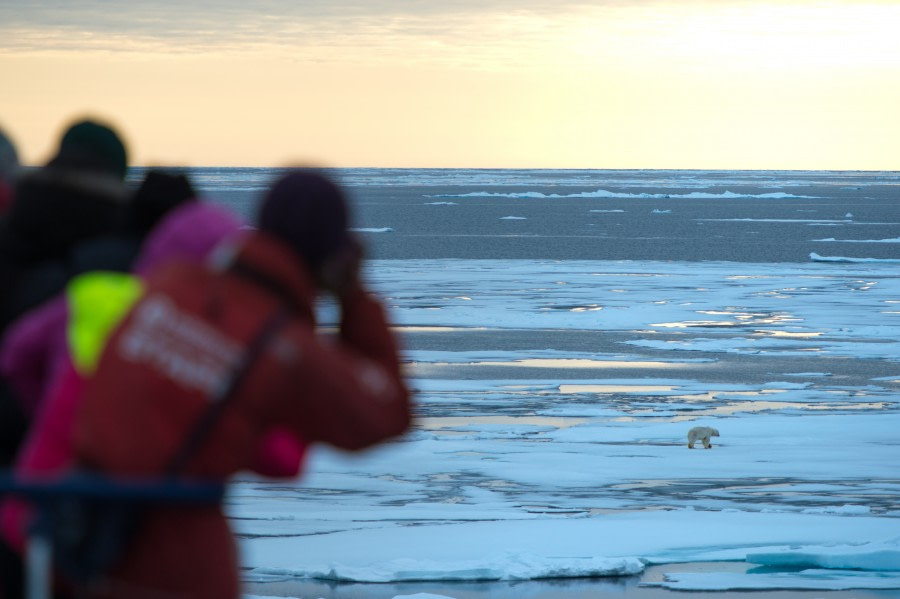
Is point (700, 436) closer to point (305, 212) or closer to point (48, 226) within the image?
point (48, 226)

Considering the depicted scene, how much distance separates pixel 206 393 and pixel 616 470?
593cm

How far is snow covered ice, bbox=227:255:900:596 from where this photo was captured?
5.87m

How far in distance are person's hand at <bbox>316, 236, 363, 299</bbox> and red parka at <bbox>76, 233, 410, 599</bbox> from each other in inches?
2.8

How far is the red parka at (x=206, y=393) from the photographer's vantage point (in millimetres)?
1966

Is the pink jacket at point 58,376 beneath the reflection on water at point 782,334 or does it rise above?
beneath

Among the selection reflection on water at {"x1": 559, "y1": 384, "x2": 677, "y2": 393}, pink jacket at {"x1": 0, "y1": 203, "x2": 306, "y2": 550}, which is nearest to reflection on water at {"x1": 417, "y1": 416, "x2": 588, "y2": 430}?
reflection on water at {"x1": 559, "y1": 384, "x2": 677, "y2": 393}

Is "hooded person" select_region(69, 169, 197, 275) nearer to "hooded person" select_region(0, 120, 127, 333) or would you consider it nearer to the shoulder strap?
"hooded person" select_region(0, 120, 127, 333)

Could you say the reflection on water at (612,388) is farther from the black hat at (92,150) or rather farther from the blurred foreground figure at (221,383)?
the blurred foreground figure at (221,383)

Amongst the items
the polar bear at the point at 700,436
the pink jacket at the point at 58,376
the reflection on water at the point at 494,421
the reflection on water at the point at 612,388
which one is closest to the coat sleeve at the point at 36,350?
the pink jacket at the point at 58,376

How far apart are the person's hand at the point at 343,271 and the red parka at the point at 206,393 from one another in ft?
0.23

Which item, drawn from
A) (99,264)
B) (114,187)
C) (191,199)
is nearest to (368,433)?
(99,264)

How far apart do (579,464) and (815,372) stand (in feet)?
14.7

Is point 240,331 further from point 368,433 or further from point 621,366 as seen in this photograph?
point 621,366

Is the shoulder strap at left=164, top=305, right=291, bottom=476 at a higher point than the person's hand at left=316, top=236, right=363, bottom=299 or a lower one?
lower
